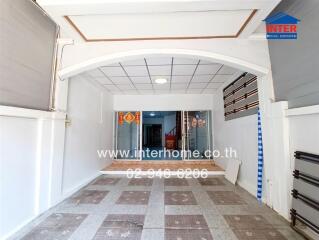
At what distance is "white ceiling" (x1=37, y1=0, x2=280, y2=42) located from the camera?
2.10m

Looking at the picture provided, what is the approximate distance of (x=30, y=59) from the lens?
8.36 ft

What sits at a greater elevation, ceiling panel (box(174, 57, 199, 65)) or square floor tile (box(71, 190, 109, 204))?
ceiling panel (box(174, 57, 199, 65))

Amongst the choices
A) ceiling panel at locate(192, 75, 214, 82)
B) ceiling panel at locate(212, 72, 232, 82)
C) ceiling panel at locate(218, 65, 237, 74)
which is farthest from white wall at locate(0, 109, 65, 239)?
ceiling panel at locate(212, 72, 232, 82)

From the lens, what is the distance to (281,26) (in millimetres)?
2580

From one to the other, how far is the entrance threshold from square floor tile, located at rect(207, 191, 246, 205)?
1.59 m

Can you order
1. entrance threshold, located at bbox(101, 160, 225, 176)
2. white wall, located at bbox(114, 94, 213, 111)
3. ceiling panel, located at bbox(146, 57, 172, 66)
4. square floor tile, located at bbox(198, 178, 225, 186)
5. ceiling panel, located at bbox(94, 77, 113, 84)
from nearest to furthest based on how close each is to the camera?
1. ceiling panel, located at bbox(146, 57, 172, 66)
2. square floor tile, located at bbox(198, 178, 225, 186)
3. ceiling panel, located at bbox(94, 77, 113, 84)
4. entrance threshold, located at bbox(101, 160, 225, 176)
5. white wall, located at bbox(114, 94, 213, 111)

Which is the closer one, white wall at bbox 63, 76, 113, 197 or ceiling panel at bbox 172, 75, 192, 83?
white wall at bbox 63, 76, 113, 197

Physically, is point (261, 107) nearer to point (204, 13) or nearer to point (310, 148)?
point (310, 148)

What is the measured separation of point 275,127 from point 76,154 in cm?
403

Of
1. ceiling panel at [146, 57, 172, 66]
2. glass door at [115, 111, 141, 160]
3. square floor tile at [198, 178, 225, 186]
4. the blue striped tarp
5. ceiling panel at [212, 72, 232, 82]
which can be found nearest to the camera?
the blue striped tarp

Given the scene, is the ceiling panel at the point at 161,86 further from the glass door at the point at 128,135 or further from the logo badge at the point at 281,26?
the logo badge at the point at 281,26

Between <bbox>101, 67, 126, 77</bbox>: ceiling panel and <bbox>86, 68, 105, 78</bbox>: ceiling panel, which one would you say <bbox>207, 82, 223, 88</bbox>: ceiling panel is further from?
<bbox>86, 68, 105, 78</bbox>: ceiling panel

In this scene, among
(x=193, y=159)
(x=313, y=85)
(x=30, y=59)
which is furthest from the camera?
(x=193, y=159)

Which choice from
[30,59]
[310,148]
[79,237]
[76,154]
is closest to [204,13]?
[310,148]
